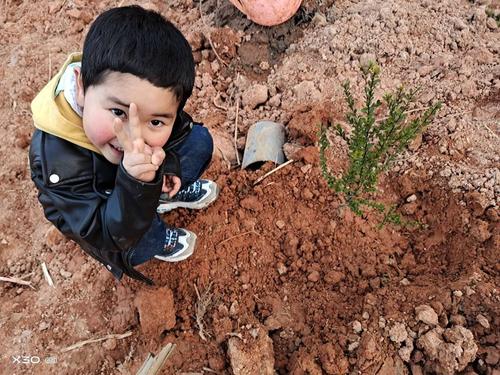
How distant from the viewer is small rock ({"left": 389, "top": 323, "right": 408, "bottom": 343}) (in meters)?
2.20

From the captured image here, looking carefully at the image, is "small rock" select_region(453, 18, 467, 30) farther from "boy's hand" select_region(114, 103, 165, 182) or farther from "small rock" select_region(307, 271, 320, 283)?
"boy's hand" select_region(114, 103, 165, 182)

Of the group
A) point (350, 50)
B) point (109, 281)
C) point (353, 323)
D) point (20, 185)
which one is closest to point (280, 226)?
point (353, 323)

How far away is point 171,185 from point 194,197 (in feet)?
0.86

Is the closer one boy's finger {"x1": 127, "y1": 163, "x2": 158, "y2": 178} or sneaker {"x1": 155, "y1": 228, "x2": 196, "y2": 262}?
boy's finger {"x1": 127, "y1": 163, "x2": 158, "y2": 178}

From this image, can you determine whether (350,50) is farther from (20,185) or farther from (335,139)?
(20,185)

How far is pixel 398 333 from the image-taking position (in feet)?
Result: 7.24

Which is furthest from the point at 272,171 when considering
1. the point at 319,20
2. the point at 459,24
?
the point at 459,24

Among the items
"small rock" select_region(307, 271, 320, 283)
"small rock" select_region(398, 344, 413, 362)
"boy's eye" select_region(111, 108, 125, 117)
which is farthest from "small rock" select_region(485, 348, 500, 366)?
"boy's eye" select_region(111, 108, 125, 117)

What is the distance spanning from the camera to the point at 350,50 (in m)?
3.42

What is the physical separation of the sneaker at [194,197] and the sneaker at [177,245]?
0.69 ft

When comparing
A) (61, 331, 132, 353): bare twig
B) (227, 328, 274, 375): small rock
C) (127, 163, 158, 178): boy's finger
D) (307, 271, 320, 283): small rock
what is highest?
(127, 163, 158, 178): boy's finger

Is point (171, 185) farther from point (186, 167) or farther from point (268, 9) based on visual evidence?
point (268, 9)

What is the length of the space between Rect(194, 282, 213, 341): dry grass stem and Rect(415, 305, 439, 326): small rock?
97 centimetres

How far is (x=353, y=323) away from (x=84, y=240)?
124 cm
